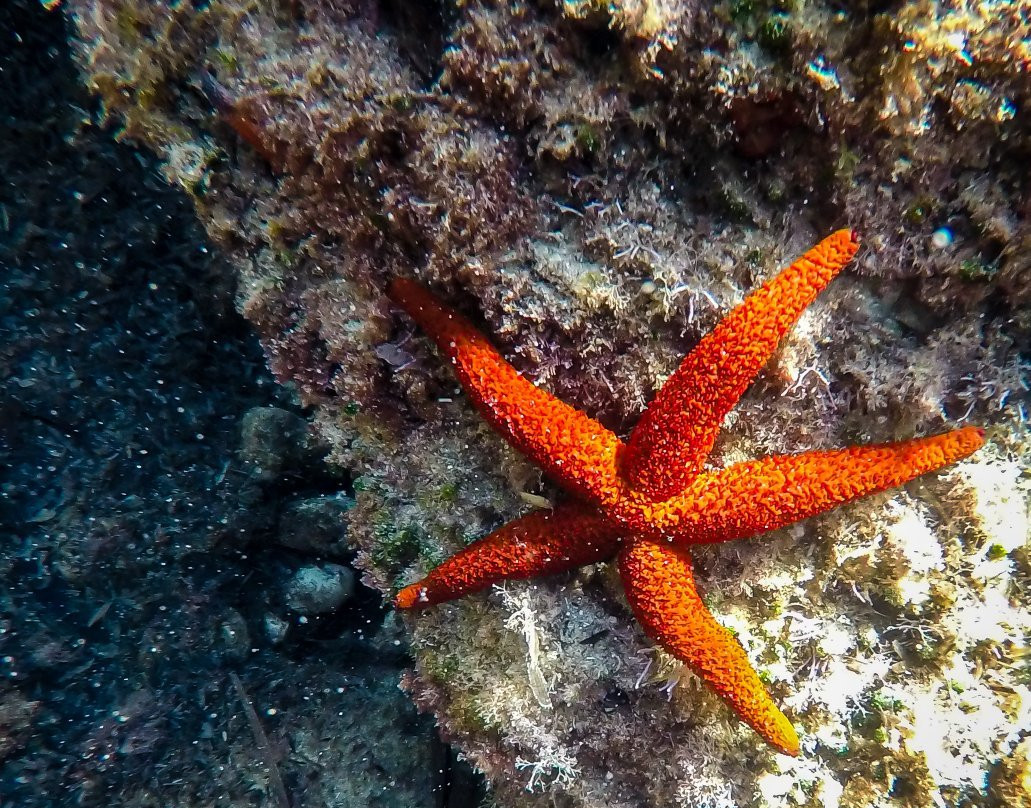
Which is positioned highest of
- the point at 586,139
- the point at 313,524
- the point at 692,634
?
the point at 313,524

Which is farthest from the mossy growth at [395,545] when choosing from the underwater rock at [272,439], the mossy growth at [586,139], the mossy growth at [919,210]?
the mossy growth at [919,210]

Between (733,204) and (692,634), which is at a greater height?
(733,204)

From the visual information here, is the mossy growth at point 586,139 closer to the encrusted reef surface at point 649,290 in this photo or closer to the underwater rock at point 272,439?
the encrusted reef surface at point 649,290

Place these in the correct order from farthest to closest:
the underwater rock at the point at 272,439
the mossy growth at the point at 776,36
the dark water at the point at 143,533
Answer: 1. the underwater rock at the point at 272,439
2. the dark water at the point at 143,533
3. the mossy growth at the point at 776,36

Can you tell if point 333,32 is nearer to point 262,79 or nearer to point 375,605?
point 262,79

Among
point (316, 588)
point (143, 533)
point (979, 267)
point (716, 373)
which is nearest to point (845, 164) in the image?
point (979, 267)

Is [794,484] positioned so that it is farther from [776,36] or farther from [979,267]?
[776,36]

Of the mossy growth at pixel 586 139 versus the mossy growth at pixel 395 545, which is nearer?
the mossy growth at pixel 586 139

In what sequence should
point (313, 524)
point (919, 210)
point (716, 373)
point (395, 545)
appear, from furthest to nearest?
point (313, 524) → point (395, 545) → point (919, 210) → point (716, 373)
